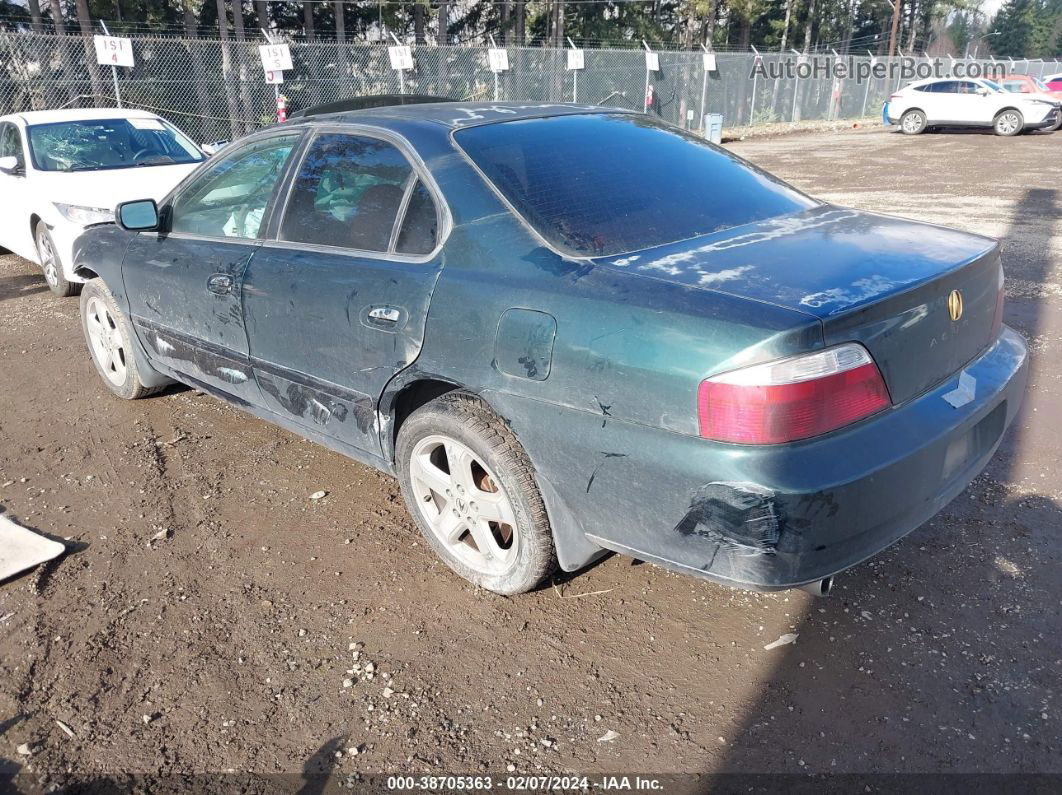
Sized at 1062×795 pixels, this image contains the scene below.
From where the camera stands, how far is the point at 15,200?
24.9 feet

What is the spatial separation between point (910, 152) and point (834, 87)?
50.0 feet

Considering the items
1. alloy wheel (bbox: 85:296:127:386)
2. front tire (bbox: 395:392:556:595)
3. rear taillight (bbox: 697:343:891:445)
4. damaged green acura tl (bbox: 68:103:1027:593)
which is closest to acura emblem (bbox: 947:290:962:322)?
damaged green acura tl (bbox: 68:103:1027:593)

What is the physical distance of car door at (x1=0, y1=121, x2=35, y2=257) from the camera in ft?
24.5

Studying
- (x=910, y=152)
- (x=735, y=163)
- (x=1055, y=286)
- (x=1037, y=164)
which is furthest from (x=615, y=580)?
(x=910, y=152)

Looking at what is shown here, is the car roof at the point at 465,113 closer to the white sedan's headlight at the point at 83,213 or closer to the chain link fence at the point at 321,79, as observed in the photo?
the white sedan's headlight at the point at 83,213

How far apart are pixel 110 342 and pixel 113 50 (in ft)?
34.7

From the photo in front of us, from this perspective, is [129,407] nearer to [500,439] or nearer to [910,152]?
[500,439]

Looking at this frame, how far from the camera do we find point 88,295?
493 cm

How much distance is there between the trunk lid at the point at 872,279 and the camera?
2.26 metres

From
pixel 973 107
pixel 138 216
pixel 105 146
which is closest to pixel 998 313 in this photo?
pixel 138 216

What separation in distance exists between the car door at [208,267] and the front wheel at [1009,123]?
2511 cm

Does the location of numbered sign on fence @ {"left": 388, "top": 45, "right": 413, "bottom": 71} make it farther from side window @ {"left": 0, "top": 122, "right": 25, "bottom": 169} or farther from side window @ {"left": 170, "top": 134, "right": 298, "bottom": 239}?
side window @ {"left": 170, "top": 134, "right": 298, "bottom": 239}

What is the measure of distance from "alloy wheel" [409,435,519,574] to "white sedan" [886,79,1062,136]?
25.5 metres

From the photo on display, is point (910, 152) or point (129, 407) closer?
point (129, 407)
